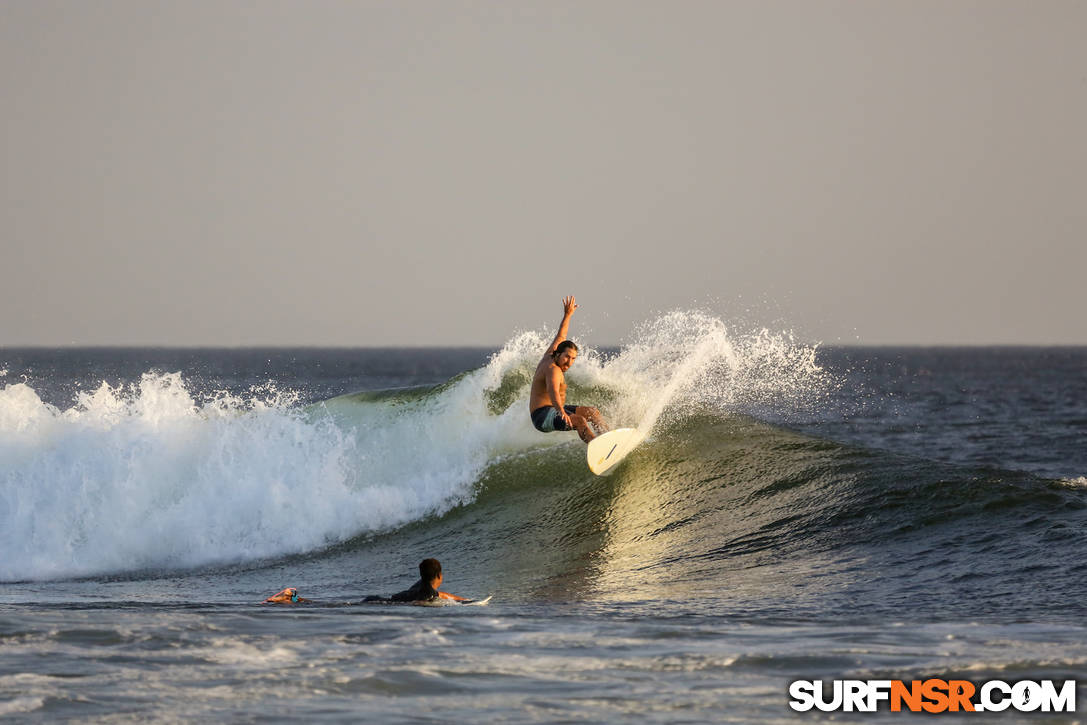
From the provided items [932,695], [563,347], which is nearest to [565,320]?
[563,347]

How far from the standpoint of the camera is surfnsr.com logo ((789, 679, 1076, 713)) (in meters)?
5.98

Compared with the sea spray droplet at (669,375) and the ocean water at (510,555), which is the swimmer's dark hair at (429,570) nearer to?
the ocean water at (510,555)

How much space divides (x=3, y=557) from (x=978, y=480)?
1113cm

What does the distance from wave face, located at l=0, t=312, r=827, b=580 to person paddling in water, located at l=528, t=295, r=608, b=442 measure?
2.44 m

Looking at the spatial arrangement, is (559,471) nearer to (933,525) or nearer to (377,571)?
(377,571)

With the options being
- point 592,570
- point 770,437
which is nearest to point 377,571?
point 592,570

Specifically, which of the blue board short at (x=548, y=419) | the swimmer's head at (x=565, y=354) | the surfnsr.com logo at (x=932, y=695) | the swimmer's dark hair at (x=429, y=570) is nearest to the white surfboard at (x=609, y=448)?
the blue board short at (x=548, y=419)

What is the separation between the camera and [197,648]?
7.13m

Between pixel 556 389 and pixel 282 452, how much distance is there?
16.0 feet

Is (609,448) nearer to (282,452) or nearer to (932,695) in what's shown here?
(282,452)

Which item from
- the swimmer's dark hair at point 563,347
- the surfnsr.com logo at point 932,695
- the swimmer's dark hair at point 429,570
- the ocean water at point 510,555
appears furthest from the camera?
the swimmer's dark hair at point 563,347

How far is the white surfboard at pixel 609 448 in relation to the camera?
13.3 meters

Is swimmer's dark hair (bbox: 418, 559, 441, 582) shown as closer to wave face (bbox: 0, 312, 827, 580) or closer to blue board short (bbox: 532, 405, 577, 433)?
blue board short (bbox: 532, 405, 577, 433)

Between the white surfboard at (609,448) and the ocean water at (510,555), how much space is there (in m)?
0.23
